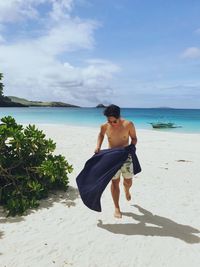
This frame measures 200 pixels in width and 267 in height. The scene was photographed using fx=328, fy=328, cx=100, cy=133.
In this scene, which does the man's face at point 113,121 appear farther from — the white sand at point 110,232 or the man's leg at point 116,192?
the white sand at point 110,232

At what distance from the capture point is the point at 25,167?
7414 millimetres

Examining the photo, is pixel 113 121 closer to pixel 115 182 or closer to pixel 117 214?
pixel 115 182

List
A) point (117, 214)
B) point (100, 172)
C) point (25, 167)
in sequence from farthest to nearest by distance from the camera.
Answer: point (25, 167) → point (117, 214) → point (100, 172)

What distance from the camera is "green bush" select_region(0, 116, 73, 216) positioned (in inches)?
269

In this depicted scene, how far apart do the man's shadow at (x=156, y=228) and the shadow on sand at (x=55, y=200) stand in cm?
133

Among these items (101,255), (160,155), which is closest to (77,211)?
(101,255)

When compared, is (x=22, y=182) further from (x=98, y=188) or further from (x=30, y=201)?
(x=98, y=188)

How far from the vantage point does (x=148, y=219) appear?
6312 mm

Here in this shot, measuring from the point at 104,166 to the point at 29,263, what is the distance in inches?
80.3

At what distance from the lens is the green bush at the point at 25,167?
22.4 feet

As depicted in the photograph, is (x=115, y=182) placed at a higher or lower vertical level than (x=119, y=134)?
lower

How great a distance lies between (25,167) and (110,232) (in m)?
2.75

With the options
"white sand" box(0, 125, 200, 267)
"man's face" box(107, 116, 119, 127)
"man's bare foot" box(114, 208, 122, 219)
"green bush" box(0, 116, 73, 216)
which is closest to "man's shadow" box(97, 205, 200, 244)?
"white sand" box(0, 125, 200, 267)

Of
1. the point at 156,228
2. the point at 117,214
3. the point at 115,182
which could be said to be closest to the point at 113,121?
the point at 115,182
